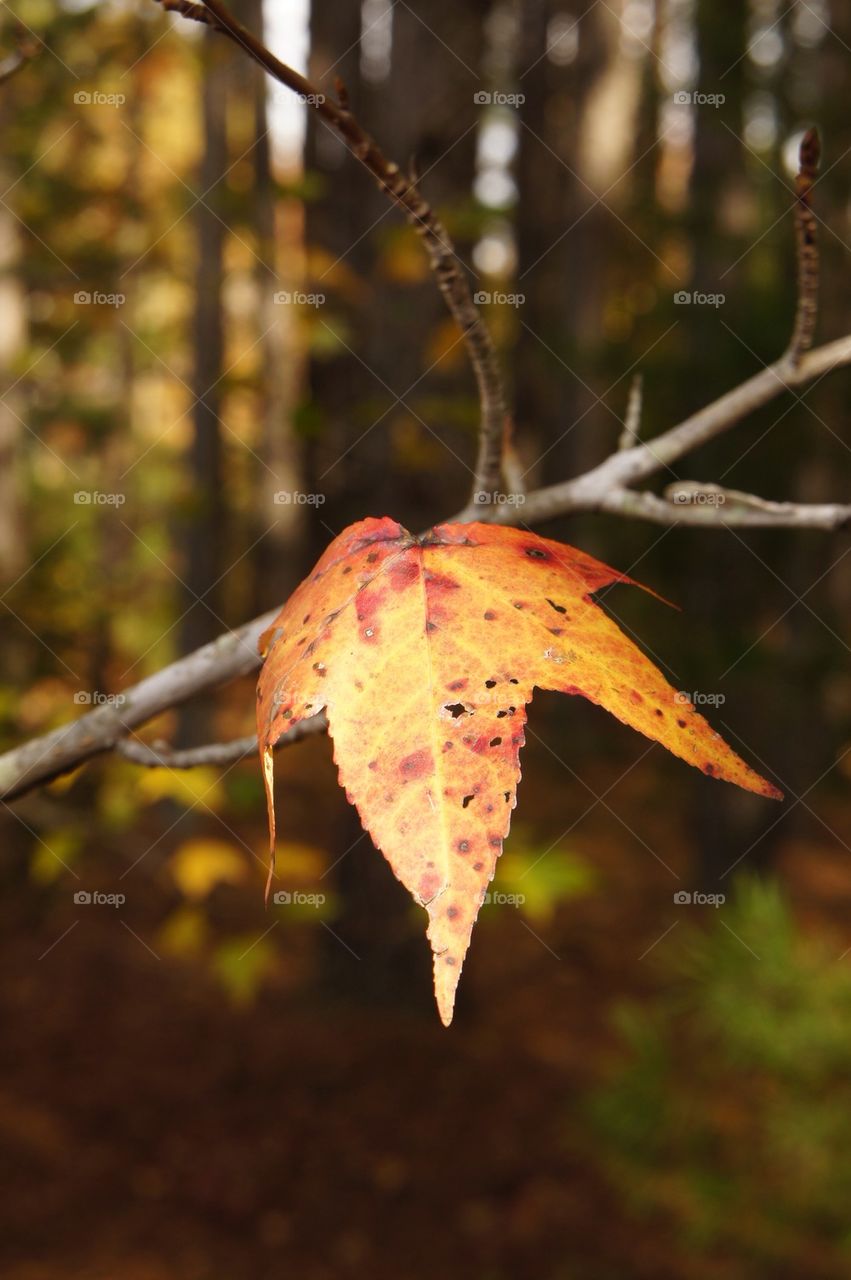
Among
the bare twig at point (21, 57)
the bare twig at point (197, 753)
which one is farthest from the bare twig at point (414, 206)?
the bare twig at point (21, 57)

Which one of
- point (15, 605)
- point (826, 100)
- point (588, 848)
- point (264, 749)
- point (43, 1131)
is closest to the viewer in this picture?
point (264, 749)

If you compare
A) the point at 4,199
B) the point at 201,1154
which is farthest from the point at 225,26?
the point at 4,199

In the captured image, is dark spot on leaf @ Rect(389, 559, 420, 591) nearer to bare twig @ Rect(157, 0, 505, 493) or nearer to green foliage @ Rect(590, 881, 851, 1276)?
bare twig @ Rect(157, 0, 505, 493)

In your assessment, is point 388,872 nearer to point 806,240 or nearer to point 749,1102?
point 749,1102

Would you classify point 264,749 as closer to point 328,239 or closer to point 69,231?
point 328,239

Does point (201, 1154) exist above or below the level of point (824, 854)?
above

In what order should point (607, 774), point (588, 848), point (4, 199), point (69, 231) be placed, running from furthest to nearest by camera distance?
point (607, 774)
point (588, 848)
point (69, 231)
point (4, 199)
